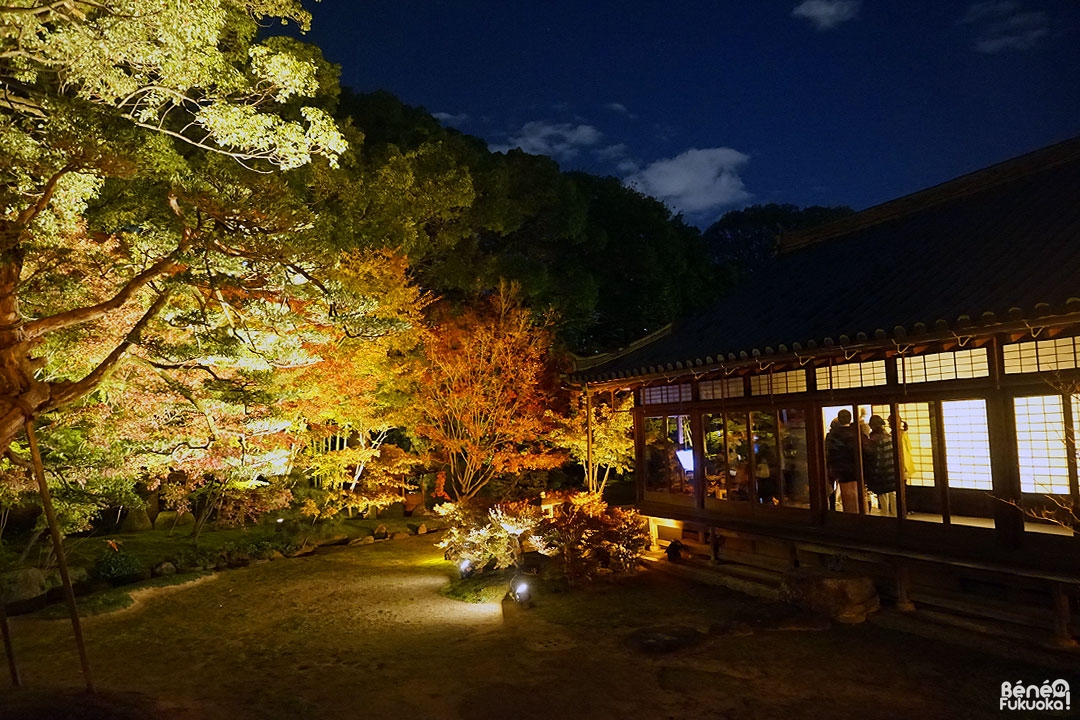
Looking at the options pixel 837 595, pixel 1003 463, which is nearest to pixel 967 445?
pixel 1003 463

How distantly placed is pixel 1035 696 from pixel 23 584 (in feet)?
47.5

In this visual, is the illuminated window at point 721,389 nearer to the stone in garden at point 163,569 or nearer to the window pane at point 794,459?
the window pane at point 794,459

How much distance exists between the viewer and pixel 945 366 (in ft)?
29.0

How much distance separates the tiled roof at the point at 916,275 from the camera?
7836 millimetres

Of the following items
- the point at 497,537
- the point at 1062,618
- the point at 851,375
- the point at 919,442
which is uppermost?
the point at 851,375

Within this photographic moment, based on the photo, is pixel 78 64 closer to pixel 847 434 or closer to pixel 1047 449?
pixel 847 434

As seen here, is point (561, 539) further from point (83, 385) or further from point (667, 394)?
point (83, 385)

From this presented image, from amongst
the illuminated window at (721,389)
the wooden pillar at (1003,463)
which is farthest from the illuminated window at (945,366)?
the illuminated window at (721,389)

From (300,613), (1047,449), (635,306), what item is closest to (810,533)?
(1047,449)

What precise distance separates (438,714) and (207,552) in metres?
10.8

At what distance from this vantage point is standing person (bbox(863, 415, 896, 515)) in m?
9.70

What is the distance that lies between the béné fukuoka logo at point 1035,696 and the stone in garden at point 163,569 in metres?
14.2

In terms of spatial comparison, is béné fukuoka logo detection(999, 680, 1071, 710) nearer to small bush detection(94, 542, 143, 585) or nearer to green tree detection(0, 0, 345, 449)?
green tree detection(0, 0, 345, 449)

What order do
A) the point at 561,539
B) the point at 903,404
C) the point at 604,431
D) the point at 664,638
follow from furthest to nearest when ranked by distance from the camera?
1. the point at 604,431
2. the point at 561,539
3. the point at 903,404
4. the point at 664,638
